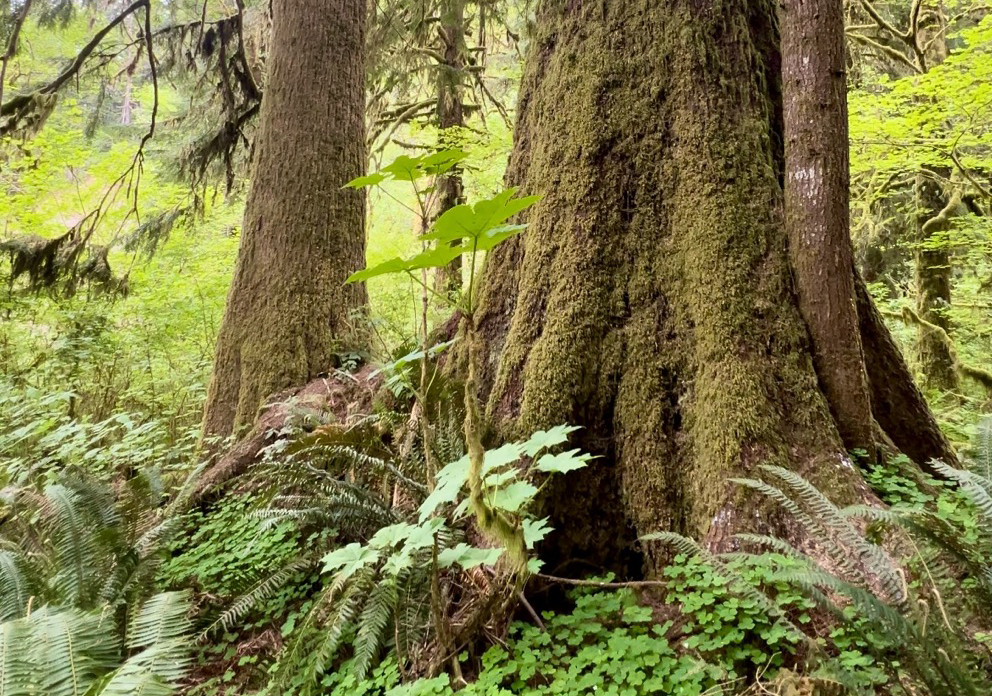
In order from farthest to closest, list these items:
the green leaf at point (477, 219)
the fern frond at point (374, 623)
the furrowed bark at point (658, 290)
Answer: the furrowed bark at point (658, 290), the fern frond at point (374, 623), the green leaf at point (477, 219)

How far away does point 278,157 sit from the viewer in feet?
15.4

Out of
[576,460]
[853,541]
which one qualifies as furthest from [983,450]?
[576,460]

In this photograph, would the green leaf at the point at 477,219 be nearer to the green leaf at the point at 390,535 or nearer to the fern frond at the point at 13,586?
the green leaf at the point at 390,535

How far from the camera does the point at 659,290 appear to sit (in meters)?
2.45

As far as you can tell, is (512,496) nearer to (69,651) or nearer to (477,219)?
(477,219)

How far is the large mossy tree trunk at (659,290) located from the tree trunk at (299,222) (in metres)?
1.98

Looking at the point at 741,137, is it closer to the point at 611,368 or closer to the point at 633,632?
the point at 611,368

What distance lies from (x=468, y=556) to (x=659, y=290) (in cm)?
135

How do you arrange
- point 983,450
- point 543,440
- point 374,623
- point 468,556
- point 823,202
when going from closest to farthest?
point 543,440, point 468,556, point 374,623, point 983,450, point 823,202

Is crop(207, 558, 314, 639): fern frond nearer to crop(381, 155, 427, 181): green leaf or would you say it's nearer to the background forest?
the background forest

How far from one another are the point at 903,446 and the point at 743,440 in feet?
3.51

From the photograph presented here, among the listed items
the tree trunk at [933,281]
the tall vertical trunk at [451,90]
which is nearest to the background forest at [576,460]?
the tree trunk at [933,281]

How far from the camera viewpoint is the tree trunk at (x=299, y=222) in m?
4.32

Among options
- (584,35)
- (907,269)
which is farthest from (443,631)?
(907,269)
